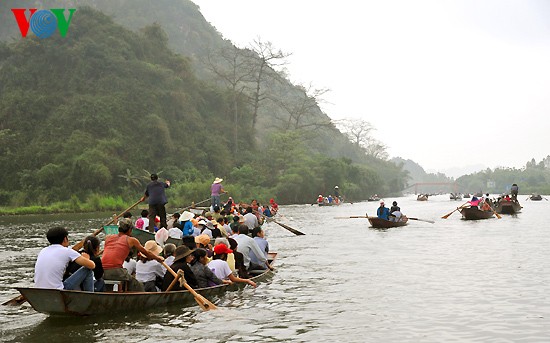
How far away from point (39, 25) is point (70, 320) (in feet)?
213

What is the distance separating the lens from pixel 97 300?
9148 millimetres

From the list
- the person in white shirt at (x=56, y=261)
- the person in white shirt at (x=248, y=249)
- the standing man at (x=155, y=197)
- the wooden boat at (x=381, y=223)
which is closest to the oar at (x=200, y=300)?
the person in white shirt at (x=56, y=261)

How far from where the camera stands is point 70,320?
936 centimetres

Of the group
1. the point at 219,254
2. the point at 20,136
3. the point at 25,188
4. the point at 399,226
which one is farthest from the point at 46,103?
the point at 219,254

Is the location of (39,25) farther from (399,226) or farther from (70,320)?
(70,320)

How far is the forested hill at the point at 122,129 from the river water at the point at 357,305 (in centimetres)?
3192

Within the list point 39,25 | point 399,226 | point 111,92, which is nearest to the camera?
point 399,226

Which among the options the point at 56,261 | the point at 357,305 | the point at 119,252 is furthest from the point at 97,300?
the point at 357,305

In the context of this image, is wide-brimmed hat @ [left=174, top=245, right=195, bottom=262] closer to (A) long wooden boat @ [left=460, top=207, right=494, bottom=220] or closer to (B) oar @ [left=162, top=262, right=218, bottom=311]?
(B) oar @ [left=162, top=262, right=218, bottom=311]

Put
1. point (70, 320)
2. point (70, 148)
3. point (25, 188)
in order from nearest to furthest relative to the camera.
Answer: point (70, 320) < point (25, 188) < point (70, 148)

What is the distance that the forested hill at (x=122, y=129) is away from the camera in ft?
164

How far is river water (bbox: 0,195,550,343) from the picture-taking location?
344 inches

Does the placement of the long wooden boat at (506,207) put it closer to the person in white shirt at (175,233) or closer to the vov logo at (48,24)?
the person in white shirt at (175,233)

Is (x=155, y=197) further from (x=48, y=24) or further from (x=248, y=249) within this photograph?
(x=48, y=24)
